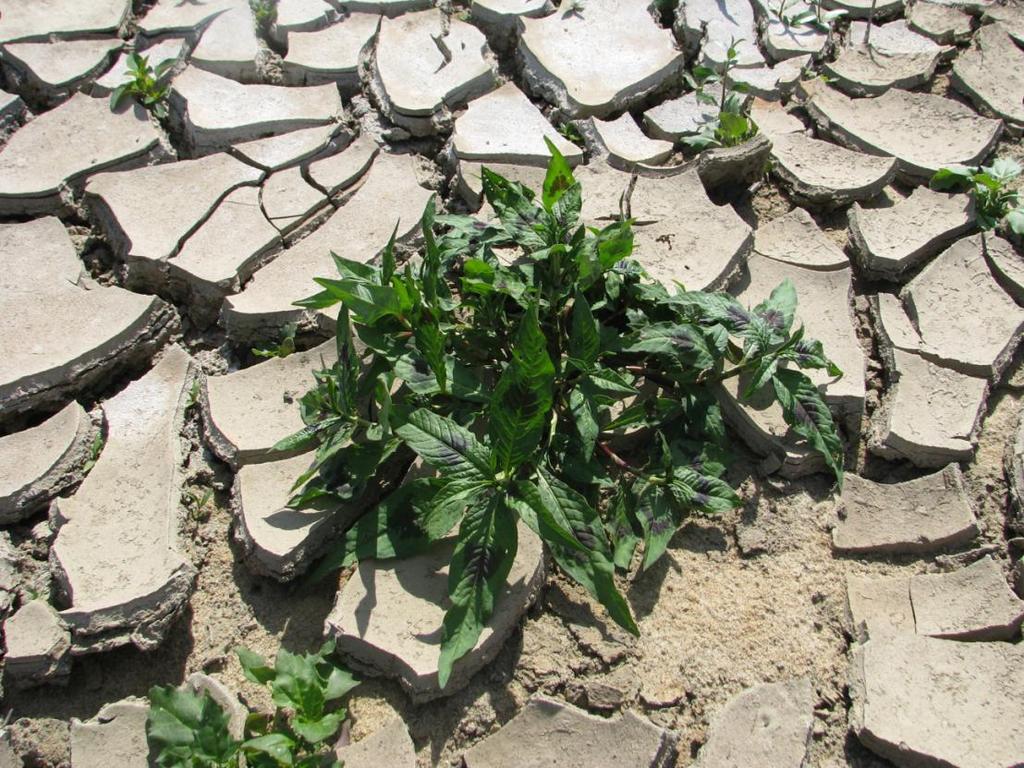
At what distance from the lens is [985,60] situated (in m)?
3.10

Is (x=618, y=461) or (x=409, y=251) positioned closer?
(x=618, y=461)

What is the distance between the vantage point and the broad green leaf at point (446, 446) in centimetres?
179

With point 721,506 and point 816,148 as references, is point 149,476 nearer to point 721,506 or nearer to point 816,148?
point 721,506

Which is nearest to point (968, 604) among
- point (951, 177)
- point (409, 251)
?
point (951, 177)

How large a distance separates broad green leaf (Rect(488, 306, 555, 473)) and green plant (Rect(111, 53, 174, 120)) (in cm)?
164

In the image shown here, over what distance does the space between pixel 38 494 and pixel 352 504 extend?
0.69 m

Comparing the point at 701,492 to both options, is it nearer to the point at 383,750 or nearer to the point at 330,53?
the point at 383,750

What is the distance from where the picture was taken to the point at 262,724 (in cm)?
175

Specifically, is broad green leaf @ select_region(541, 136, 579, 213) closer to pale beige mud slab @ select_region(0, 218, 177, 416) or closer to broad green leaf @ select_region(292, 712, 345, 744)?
pale beige mud slab @ select_region(0, 218, 177, 416)

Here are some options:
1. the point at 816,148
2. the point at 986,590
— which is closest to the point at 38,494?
the point at 986,590

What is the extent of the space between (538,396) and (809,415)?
0.64 m

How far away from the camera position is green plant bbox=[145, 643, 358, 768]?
167 cm

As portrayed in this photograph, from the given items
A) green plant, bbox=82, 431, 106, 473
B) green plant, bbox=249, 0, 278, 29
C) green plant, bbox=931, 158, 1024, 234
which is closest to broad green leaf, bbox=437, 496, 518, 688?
green plant, bbox=82, 431, 106, 473

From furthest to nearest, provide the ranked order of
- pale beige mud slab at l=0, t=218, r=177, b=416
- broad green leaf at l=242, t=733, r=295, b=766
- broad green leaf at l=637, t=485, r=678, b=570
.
Result: pale beige mud slab at l=0, t=218, r=177, b=416
broad green leaf at l=637, t=485, r=678, b=570
broad green leaf at l=242, t=733, r=295, b=766
